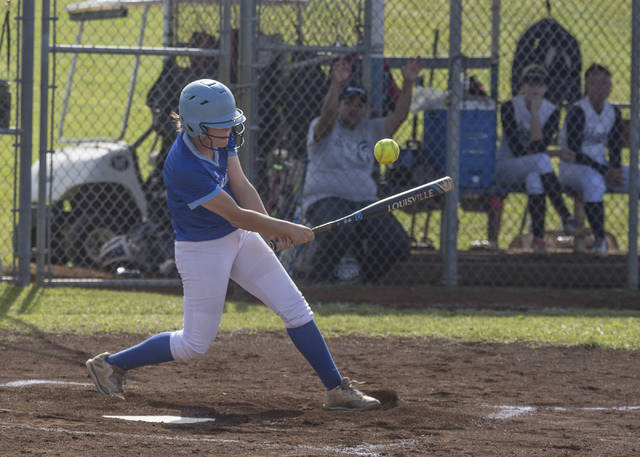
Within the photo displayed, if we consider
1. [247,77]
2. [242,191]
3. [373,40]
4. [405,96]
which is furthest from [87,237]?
[242,191]

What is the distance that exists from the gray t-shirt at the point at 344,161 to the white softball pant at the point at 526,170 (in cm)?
146

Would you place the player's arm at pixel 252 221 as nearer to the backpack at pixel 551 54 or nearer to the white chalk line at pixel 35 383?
the white chalk line at pixel 35 383

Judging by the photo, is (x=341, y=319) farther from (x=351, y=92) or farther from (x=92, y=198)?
(x=92, y=198)

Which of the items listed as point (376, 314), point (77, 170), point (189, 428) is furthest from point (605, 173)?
point (189, 428)

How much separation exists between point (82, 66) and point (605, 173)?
47.1 feet

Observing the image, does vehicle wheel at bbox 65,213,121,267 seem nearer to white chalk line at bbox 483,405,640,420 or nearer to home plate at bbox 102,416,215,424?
home plate at bbox 102,416,215,424

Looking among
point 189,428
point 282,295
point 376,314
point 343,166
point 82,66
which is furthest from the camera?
point 82,66

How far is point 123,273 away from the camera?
31.8 feet

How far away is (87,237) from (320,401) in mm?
5723

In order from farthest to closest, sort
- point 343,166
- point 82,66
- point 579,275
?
point 82,66
point 579,275
point 343,166

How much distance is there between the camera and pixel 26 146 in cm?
884

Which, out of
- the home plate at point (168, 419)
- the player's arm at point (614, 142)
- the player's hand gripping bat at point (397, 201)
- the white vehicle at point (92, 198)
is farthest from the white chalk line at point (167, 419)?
the player's arm at point (614, 142)

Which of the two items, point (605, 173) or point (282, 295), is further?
point (605, 173)

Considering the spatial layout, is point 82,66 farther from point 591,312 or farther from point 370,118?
point 591,312
